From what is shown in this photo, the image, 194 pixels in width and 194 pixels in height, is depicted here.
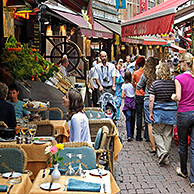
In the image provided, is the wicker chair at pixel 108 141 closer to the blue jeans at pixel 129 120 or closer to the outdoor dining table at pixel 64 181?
the outdoor dining table at pixel 64 181

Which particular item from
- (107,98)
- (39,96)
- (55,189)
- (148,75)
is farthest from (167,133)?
(55,189)

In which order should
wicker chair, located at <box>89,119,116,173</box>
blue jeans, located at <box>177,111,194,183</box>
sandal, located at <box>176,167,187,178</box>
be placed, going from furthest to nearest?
sandal, located at <box>176,167,187,178</box> < blue jeans, located at <box>177,111,194,183</box> < wicker chair, located at <box>89,119,116,173</box>

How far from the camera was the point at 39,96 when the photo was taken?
32.4 feet

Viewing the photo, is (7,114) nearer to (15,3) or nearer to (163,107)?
(163,107)

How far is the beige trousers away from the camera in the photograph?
337 inches

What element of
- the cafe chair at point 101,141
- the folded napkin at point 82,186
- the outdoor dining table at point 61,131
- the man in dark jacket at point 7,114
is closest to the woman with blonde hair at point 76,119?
the cafe chair at point 101,141

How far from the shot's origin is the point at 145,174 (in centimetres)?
790

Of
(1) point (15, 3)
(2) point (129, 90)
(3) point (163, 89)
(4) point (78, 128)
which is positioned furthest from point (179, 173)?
(1) point (15, 3)

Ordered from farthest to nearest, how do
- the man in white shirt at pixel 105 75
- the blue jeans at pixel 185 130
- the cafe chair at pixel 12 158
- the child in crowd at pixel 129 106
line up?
the man in white shirt at pixel 105 75 → the child in crowd at pixel 129 106 → the blue jeans at pixel 185 130 → the cafe chair at pixel 12 158

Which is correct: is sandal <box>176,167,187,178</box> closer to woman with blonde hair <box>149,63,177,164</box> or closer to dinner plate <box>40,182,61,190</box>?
woman with blonde hair <box>149,63,177,164</box>

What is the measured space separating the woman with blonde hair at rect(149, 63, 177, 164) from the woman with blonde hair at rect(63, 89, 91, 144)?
2.79 metres

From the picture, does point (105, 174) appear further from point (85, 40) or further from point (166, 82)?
point (85, 40)

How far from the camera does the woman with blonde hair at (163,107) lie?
8.42 metres

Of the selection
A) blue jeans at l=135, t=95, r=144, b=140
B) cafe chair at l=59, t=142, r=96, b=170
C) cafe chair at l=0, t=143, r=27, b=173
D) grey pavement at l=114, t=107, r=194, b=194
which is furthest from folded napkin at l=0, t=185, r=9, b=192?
blue jeans at l=135, t=95, r=144, b=140
